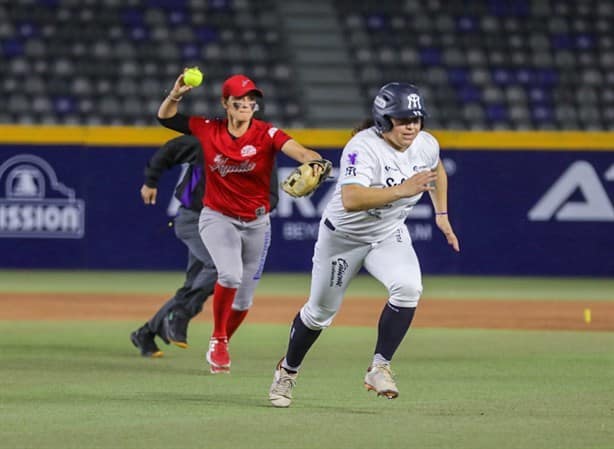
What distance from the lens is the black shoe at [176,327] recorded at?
11.6 meters

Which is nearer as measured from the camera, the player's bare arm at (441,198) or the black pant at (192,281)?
the player's bare arm at (441,198)

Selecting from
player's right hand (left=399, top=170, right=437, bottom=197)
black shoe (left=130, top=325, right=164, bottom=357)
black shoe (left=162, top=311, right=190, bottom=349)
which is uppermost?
player's right hand (left=399, top=170, right=437, bottom=197)

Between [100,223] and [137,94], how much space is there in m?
4.25

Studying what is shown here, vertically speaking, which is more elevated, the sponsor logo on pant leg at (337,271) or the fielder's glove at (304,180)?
the fielder's glove at (304,180)

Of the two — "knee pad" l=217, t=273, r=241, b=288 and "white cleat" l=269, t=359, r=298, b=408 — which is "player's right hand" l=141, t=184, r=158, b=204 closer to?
"knee pad" l=217, t=273, r=241, b=288

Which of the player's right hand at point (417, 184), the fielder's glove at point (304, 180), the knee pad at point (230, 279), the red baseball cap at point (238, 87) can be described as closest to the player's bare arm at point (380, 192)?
the player's right hand at point (417, 184)

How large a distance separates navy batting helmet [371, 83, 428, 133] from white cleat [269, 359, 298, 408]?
163 centimetres

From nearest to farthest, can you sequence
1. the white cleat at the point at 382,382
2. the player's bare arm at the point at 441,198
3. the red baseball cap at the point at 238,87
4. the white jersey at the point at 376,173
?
the white cleat at the point at 382,382 < the white jersey at the point at 376,173 < the player's bare arm at the point at 441,198 < the red baseball cap at the point at 238,87

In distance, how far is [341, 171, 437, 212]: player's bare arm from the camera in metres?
7.85

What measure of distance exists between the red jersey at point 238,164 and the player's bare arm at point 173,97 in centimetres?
25

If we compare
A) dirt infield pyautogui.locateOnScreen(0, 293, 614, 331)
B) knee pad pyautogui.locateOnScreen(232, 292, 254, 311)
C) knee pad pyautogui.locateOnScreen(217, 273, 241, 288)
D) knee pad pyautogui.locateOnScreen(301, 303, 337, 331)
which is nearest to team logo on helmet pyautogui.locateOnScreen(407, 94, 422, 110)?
knee pad pyautogui.locateOnScreen(301, 303, 337, 331)

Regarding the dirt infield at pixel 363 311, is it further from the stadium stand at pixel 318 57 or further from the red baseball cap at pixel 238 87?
the stadium stand at pixel 318 57

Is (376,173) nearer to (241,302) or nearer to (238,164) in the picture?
(238,164)

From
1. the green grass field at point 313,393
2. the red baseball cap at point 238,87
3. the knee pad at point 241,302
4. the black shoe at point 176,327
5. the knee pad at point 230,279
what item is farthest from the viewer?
the black shoe at point 176,327
